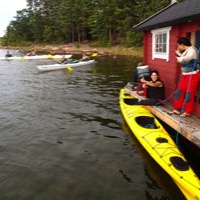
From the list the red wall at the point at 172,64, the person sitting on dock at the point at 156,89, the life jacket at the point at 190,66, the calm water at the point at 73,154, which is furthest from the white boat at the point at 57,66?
the life jacket at the point at 190,66

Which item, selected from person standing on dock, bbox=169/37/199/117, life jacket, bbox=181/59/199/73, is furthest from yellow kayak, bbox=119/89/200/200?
life jacket, bbox=181/59/199/73

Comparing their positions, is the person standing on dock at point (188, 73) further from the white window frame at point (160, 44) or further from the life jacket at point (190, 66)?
the white window frame at point (160, 44)

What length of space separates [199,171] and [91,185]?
295 cm

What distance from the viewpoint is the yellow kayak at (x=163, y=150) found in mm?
5289

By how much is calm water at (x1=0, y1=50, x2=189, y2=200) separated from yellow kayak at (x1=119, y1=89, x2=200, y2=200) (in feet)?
1.74

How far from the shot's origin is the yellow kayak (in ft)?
17.4

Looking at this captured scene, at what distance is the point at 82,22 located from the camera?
57688 mm

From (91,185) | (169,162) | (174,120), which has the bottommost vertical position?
(91,185)

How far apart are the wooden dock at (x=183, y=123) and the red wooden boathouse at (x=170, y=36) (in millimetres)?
527

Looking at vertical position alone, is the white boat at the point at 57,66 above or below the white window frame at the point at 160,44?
below

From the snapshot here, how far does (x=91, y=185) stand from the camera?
6207 mm

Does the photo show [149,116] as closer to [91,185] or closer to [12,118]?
[91,185]

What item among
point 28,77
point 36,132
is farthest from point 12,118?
point 28,77

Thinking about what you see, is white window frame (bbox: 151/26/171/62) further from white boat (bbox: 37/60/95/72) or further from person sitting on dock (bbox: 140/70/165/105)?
white boat (bbox: 37/60/95/72)
